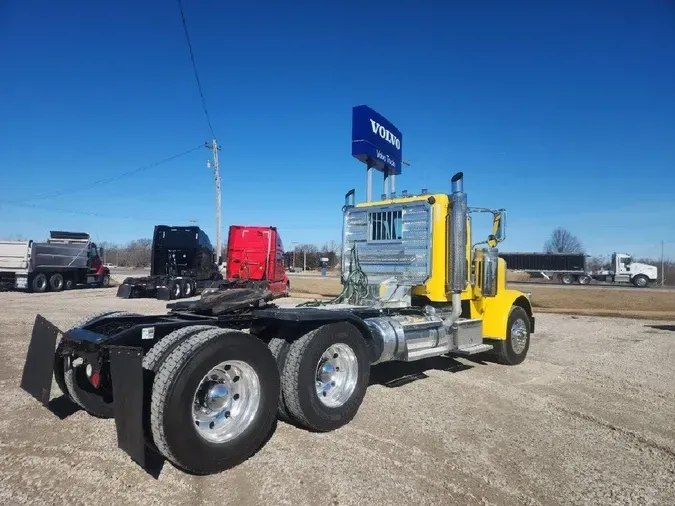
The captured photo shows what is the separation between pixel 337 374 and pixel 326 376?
0.14 metres

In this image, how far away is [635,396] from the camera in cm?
622

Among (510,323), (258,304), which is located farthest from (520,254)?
(258,304)

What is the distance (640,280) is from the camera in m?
46.3

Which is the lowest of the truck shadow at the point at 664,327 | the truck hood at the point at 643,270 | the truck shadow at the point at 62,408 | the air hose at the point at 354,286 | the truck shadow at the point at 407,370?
the truck shadow at the point at 407,370

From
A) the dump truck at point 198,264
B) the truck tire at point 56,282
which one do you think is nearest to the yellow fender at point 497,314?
the dump truck at point 198,264

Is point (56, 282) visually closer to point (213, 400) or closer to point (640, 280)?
point (213, 400)

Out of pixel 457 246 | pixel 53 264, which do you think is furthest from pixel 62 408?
pixel 53 264

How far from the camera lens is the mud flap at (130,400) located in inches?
123

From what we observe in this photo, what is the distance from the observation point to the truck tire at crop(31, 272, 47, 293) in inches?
963

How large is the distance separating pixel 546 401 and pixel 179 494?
452cm

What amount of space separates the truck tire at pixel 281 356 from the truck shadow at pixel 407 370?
2.03 meters

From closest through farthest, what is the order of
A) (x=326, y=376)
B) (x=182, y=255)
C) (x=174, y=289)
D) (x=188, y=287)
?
1. (x=326, y=376)
2. (x=174, y=289)
3. (x=188, y=287)
4. (x=182, y=255)

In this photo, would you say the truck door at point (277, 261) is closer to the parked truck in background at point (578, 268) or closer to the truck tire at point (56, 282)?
the truck tire at point (56, 282)

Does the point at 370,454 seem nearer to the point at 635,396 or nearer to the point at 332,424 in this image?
the point at 332,424
